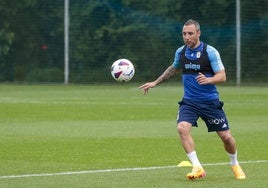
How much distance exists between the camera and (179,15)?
40469 millimetres

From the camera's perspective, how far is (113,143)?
16.7m

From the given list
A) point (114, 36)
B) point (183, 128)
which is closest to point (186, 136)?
point (183, 128)

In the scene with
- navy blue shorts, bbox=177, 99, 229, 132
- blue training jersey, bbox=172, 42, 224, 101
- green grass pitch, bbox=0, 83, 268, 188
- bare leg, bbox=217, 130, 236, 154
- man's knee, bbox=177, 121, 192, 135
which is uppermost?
blue training jersey, bbox=172, 42, 224, 101

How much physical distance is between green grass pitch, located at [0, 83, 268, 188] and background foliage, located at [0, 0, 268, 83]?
9.66 metres

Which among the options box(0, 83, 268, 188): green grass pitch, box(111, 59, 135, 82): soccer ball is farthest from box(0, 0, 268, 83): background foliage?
box(111, 59, 135, 82): soccer ball

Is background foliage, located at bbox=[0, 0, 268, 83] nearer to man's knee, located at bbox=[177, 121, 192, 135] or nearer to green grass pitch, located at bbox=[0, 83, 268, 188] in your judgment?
green grass pitch, located at bbox=[0, 83, 268, 188]

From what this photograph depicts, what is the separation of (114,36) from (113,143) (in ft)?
79.7

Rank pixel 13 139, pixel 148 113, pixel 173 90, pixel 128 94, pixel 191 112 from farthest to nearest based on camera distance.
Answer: pixel 173 90, pixel 128 94, pixel 148 113, pixel 13 139, pixel 191 112

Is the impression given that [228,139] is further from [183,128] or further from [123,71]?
[123,71]

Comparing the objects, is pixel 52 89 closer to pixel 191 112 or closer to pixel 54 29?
pixel 54 29

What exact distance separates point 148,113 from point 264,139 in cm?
673

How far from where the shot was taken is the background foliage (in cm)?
3988

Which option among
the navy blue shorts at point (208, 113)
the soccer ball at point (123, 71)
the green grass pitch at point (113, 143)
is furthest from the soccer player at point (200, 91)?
the soccer ball at point (123, 71)

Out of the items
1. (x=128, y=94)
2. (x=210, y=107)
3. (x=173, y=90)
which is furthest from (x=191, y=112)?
(x=173, y=90)
